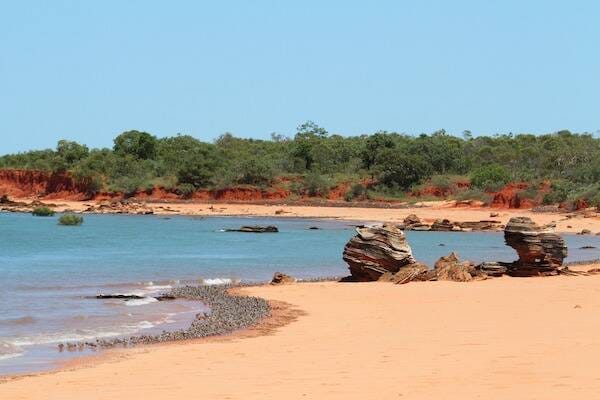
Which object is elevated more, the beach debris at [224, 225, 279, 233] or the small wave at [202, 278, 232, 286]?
the beach debris at [224, 225, 279, 233]

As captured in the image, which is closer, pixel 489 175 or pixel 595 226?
pixel 595 226

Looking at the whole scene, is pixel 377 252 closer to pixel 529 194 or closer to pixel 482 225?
pixel 482 225

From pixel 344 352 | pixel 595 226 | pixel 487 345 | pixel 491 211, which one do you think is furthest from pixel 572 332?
pixel 491 211

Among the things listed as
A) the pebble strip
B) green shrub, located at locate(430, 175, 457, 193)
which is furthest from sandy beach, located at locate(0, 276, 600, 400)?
green shrub, located at locate(430, 175, 457, 193)

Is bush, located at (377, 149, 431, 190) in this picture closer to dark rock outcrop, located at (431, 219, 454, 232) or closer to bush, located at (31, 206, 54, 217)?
bush, located at (31, 206, 54, 217)

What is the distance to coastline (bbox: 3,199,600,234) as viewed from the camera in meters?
60.3

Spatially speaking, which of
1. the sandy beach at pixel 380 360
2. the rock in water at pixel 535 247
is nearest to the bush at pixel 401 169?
the rock in water at pixel 535 247

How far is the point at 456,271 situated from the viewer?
25.6 metres

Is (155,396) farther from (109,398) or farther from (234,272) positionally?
(234,272)

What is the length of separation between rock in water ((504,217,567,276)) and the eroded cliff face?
73750mm

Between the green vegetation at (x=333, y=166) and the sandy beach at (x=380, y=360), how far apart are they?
55435 mm

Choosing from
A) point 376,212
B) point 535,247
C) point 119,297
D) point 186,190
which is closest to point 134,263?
point 119,297

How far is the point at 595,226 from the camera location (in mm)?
56500

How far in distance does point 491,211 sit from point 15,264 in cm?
4193
